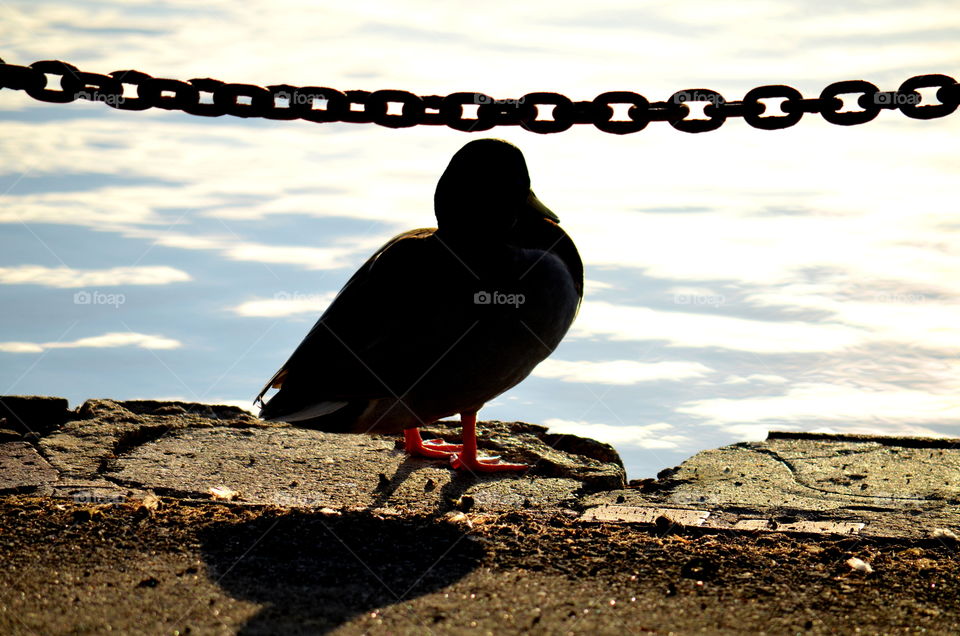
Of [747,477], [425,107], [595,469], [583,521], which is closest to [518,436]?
[595,469]

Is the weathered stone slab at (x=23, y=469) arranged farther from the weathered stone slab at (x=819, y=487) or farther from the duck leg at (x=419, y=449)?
the weathered stone slab at (x=819, y=487)

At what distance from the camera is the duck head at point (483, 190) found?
3.67 metres

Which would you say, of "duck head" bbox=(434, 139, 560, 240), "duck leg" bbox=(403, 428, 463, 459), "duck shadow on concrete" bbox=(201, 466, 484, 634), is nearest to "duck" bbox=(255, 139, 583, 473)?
"duck head" bbox=(434, 139, 560, 240)

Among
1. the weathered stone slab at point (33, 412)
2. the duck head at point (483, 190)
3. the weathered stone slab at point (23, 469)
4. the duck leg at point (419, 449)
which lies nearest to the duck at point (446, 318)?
the duck head at point (483, 190)

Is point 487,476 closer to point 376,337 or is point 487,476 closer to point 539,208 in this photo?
point 376,337

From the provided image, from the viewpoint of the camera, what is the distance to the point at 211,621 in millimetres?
2564

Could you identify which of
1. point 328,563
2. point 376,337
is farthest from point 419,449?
point 328,563

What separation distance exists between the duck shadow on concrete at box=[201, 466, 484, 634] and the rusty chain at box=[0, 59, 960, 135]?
1388mm

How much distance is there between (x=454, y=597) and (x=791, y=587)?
0.97 metres

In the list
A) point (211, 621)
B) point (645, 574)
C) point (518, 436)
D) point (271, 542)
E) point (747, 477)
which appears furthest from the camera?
point (518, 436)

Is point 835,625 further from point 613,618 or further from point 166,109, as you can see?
point 166,109

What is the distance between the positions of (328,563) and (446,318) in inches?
38.5

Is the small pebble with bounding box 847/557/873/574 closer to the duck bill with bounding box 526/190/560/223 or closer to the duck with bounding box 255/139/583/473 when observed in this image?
the duck with bounding box 255/139/583/473

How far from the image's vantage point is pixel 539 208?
12.9 ft
